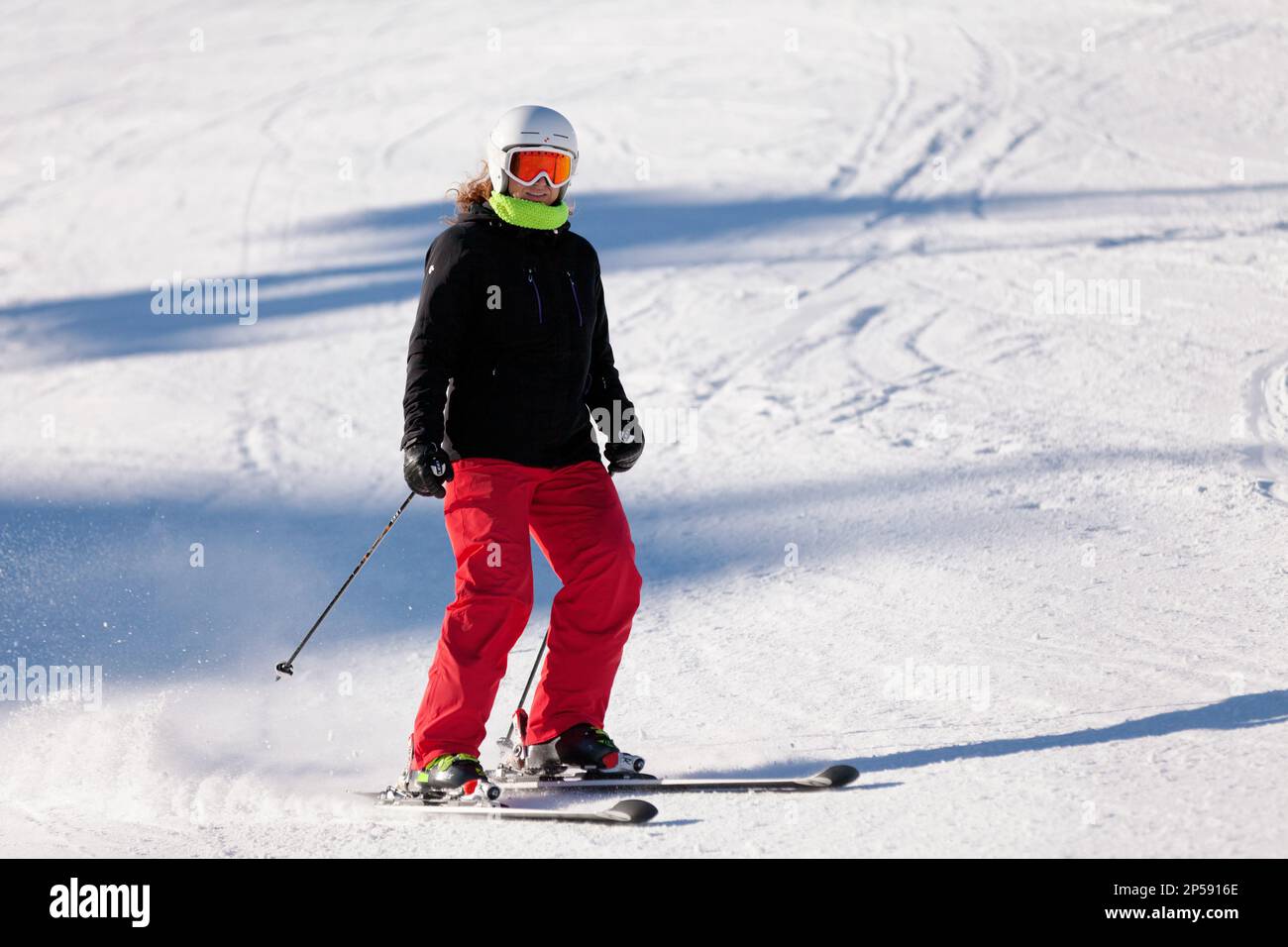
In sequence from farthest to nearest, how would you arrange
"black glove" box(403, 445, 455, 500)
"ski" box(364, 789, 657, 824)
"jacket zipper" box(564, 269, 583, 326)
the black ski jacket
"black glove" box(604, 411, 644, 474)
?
"black glove" box(604, 411, 644, 474) → "jacket zipper" box(564, 269, 583, 326) → the black ski jacket → "black glove" box(403, 445, 455, 500) → "ski" box(364, 789, 657, 824)

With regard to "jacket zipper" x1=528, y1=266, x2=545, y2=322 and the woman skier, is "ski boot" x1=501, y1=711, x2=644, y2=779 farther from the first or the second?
"jacket zipper" x1=528, y1=266, x2=545, y2=322

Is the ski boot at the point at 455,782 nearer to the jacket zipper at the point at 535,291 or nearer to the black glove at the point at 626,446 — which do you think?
the black glove at the point at 626,446

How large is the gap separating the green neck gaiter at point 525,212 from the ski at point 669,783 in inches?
64.3

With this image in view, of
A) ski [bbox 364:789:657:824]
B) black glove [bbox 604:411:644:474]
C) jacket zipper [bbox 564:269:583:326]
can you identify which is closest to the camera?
ski [bbox 364:789:657:824]

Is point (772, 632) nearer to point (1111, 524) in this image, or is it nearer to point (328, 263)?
point (1111, 524)

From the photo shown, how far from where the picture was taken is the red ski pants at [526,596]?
4004 millimetres

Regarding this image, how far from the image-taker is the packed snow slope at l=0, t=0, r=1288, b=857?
4246 millimetres

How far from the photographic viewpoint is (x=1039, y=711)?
174 inches

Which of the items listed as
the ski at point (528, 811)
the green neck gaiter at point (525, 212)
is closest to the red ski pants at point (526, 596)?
the ski at point (528, 811)

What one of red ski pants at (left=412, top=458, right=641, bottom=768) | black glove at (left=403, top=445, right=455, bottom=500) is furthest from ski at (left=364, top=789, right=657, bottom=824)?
black glove at (left=403, top=445, right=455, bottom=500)

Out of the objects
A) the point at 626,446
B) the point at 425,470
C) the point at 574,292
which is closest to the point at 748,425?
the point at 626,446

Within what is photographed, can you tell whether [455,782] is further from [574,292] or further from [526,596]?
[574,292]

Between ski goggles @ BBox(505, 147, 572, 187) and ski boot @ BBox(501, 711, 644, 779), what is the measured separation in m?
1.63

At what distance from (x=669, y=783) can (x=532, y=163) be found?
1.84 m
